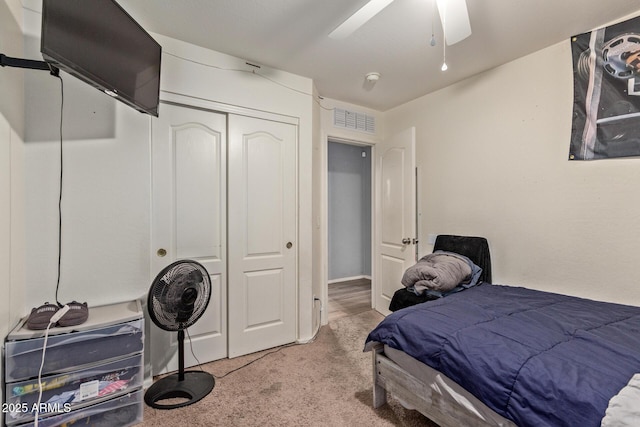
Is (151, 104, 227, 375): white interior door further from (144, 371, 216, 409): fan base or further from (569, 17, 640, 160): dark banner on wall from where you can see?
(569, 17, 640, 160): dark banner on wall

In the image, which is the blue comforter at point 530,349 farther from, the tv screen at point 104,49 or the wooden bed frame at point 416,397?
the tv screen at point 104,49

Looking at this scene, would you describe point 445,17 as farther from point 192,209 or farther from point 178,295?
point 178,295

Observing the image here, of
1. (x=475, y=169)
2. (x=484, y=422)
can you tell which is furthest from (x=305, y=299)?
(x=475, y=169)

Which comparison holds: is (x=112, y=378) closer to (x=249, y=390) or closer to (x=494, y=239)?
(x=249, y=390)

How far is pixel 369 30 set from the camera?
6.31 feet

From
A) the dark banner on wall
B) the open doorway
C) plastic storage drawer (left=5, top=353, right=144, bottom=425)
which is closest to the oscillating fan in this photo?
plastic storage drawer (left=5, top=353, right=144, bottom=425)

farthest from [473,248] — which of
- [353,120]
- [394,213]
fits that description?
[353,120]

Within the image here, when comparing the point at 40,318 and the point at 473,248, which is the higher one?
the point at 473,248

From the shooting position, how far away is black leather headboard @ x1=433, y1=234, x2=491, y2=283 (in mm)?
2399

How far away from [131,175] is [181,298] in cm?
88

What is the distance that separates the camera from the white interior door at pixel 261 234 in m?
2.34

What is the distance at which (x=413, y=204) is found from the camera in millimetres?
2861

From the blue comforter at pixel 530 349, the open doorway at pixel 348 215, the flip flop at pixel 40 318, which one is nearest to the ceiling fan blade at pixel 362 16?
the blue comforter at pixel 530 349

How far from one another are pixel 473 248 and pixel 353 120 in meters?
1.86
